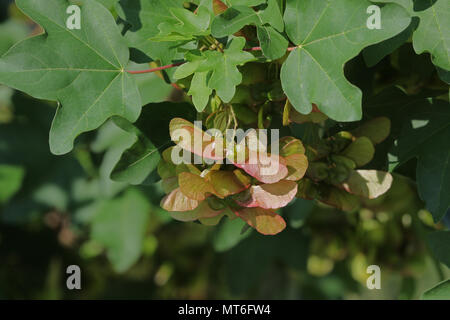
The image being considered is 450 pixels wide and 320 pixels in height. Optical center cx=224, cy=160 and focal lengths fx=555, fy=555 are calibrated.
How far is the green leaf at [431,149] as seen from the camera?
2.55 ft

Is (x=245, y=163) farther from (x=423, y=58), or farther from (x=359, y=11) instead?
(x=423, y=58)

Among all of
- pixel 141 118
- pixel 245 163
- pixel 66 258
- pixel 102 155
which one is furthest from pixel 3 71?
pixel 66 258

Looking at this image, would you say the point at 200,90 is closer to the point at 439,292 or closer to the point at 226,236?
the point at 439,292

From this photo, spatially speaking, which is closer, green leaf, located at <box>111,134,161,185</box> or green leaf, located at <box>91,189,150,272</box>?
green leaf, located at <box>111,134,161,185</box>

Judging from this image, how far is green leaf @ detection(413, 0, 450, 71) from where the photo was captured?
0.69 m

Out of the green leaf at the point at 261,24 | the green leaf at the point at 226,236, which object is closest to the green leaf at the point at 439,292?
the green leaf at the point at 261,24

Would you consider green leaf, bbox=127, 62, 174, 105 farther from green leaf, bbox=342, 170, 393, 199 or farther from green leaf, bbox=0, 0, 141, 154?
green leaf, bbox=342, 170, 393, 199

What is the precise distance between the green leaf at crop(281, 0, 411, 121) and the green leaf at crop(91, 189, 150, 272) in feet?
2.79

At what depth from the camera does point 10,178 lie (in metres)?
1.66

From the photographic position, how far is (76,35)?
730 millimetres

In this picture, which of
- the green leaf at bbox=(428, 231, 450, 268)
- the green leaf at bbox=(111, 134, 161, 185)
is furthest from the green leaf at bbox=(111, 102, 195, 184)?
the green leaf at bbox=(428, 231, 450, 268)

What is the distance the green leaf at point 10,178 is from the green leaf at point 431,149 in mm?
1202

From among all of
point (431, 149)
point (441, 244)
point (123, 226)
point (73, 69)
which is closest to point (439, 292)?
point (441, 244)

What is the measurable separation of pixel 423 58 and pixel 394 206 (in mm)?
509
